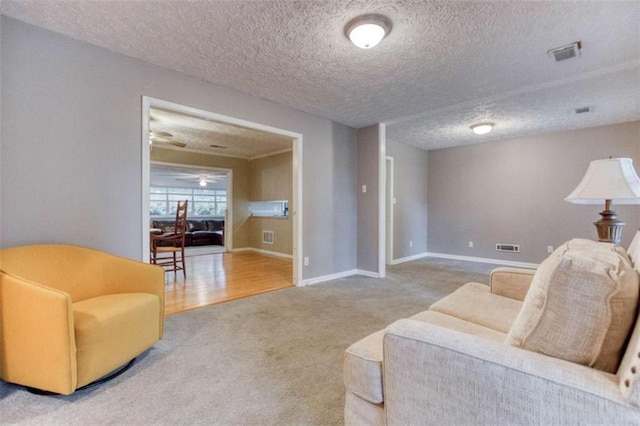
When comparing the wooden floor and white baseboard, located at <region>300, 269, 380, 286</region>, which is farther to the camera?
white baseboard, located at <region>300, 269, 380, 286</region>

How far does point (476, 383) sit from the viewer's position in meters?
0.80

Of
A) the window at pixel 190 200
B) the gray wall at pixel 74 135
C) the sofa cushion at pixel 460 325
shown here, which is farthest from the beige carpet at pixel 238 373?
the window at pixel 190 200

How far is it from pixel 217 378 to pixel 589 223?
5832 mm

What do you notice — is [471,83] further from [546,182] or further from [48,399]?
[48,399]

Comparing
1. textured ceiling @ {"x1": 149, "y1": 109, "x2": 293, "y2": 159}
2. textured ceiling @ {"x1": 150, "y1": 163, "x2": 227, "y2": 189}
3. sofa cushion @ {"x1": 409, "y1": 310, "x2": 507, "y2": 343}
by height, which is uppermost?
textured ceiling @ {"x1": 149, "y1": 109, "x2": 293, "y2": 159}

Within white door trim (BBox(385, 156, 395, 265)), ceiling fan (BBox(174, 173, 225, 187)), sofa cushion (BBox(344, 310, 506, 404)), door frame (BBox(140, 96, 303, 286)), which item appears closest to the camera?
sofa cushion (BBox(344, 310, 506, 404))

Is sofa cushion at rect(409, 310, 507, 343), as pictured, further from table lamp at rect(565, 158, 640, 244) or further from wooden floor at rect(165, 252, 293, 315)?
wooden floor at rect(165, 252, 293, 315)

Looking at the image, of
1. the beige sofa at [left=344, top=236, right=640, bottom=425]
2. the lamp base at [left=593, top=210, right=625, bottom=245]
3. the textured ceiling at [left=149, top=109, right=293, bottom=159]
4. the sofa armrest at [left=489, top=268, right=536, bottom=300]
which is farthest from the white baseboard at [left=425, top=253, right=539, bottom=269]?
the beige sofa at [left=344, top=236, right=640, bottom=425]

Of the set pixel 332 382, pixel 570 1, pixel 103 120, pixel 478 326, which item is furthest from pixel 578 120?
pixel 103 120

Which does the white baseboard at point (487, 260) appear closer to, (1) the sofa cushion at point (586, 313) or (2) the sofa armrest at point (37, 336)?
(1) the sofa cushion at point (586, 313)

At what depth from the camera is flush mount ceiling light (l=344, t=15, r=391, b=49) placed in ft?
6.49

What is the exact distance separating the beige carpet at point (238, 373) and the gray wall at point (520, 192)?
3.31 meters

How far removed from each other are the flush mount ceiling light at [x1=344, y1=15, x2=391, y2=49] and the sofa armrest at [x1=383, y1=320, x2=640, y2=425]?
1.97m

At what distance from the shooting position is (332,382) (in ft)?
5.57
